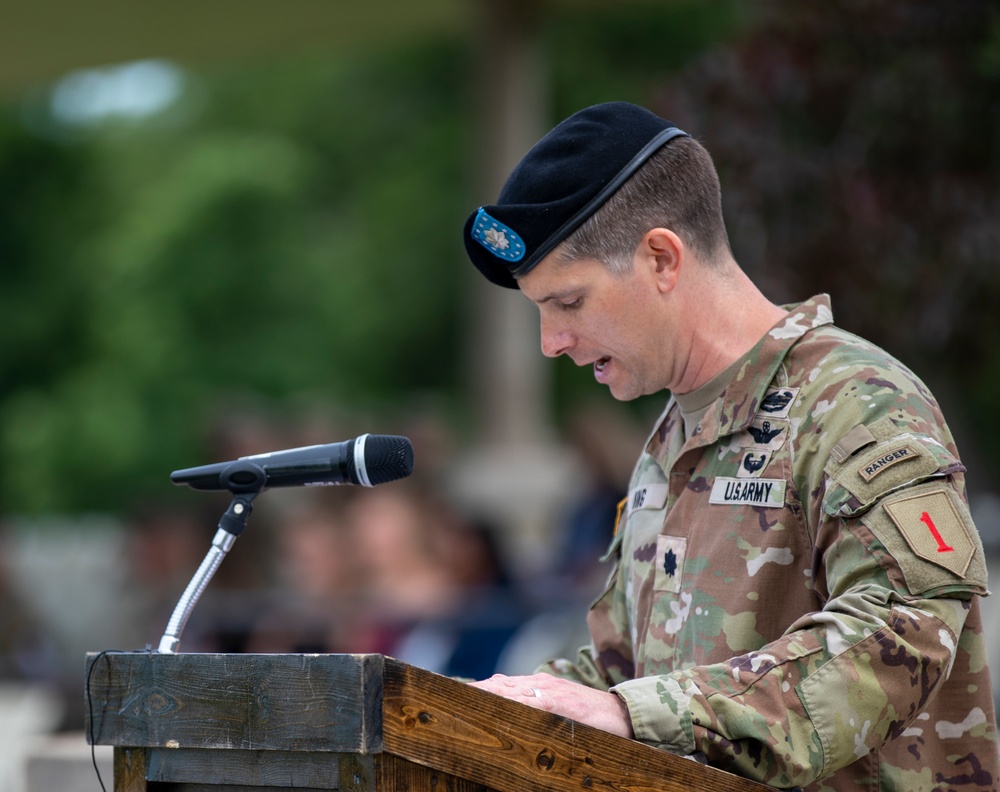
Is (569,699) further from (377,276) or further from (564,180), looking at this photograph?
(377,276)

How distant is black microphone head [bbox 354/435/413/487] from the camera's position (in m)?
2.21

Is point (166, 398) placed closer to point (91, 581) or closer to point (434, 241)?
point (434, 241)

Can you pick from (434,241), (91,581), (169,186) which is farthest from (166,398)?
(91,581)

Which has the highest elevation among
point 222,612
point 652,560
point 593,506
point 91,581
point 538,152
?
point 538,152

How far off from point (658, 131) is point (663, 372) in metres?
0.39

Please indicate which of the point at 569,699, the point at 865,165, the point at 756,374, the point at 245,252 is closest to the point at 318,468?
the point at 569,699

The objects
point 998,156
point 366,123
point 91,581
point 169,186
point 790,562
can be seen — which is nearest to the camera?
point 790,562

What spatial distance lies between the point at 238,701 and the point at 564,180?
0.94 metres

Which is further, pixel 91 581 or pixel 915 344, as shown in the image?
pixel 91 581

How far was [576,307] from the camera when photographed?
7.64ft

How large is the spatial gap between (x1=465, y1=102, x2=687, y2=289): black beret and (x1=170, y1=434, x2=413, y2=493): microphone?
0.36 metres

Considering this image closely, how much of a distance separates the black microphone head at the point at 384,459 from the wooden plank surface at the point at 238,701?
17.8 inches

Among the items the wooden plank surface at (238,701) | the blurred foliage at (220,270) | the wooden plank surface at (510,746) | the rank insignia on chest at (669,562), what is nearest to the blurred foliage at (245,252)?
the blurred foliage at (220,270)

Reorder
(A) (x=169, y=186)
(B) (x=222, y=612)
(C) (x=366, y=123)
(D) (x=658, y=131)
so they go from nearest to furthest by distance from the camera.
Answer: (D) (x=658, y=131) → (B) (x=222, y=612) → (A) (x=169, y=186) → (C) (x=366, y=123)
